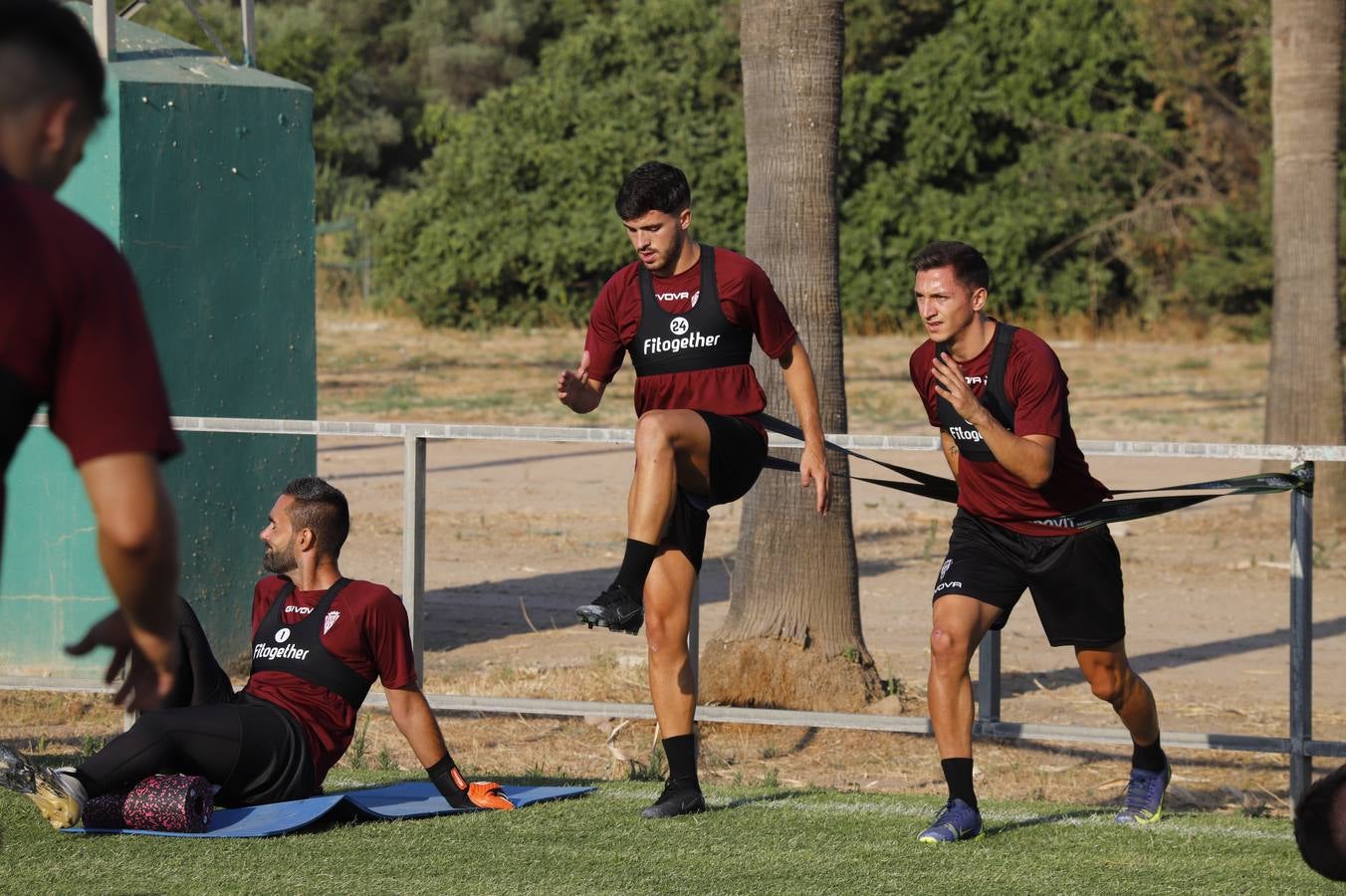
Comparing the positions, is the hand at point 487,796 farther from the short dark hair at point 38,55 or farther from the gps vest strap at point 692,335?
the short dark hair at point 38,55

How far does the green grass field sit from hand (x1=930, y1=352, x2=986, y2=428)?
1.36 m

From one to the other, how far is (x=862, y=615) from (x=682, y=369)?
5.59 meters

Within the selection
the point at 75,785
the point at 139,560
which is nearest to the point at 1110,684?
the point at 75,785

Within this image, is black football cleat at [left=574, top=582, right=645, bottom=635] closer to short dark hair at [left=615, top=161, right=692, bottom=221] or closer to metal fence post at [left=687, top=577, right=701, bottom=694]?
metal fence post at [left=687, top=577, right=701, bottom=694]

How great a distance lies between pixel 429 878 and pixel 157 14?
158 feet

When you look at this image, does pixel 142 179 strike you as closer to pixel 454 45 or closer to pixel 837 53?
pixel 837 53

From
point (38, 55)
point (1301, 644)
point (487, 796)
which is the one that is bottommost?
point (487, 796)

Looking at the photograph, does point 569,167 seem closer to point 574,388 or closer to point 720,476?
point 574,388

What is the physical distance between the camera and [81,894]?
4984mm

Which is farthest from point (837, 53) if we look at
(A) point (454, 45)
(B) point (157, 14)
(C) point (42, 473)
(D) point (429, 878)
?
(A) point (454, 45)

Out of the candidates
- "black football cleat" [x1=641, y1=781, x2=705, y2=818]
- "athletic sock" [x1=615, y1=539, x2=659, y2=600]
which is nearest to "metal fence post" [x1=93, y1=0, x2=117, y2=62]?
"athletic sock" [x1=615, y1=539, x2=659, y2=600]

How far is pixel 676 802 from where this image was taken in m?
6.02

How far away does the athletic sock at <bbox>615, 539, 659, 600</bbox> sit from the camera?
5.62 m

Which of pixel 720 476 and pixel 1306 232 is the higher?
pixel 1306 232
